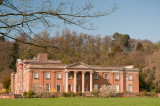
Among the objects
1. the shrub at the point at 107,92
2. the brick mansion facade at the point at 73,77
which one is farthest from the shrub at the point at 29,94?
the shrub at the point at 107,92

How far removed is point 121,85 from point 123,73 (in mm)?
2477

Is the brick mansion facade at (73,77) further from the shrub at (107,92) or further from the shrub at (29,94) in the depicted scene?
the shrub at (29,94)

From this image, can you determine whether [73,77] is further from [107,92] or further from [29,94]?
[29,94]

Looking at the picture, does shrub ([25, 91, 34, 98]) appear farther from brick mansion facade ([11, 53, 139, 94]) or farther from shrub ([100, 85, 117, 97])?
shrub ([100, 85, 117, 97])

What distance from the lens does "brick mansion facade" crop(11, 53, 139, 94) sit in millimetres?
55641

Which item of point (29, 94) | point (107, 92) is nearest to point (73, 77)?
point (107, 92)

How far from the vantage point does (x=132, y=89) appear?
2375 inches

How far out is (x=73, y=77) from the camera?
5753 centimetres

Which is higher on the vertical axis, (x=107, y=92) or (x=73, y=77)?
(x=73, y=77)

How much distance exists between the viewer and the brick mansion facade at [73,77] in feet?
183

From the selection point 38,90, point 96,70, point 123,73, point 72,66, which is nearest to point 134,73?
point 123,73

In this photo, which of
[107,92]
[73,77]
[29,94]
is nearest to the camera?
[29,94]

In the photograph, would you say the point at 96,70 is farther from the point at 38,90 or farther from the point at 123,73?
the point at 38,90

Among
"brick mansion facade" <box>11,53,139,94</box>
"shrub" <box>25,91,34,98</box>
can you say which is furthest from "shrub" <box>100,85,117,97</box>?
"shrub" <box>25,91,34,98</box>
